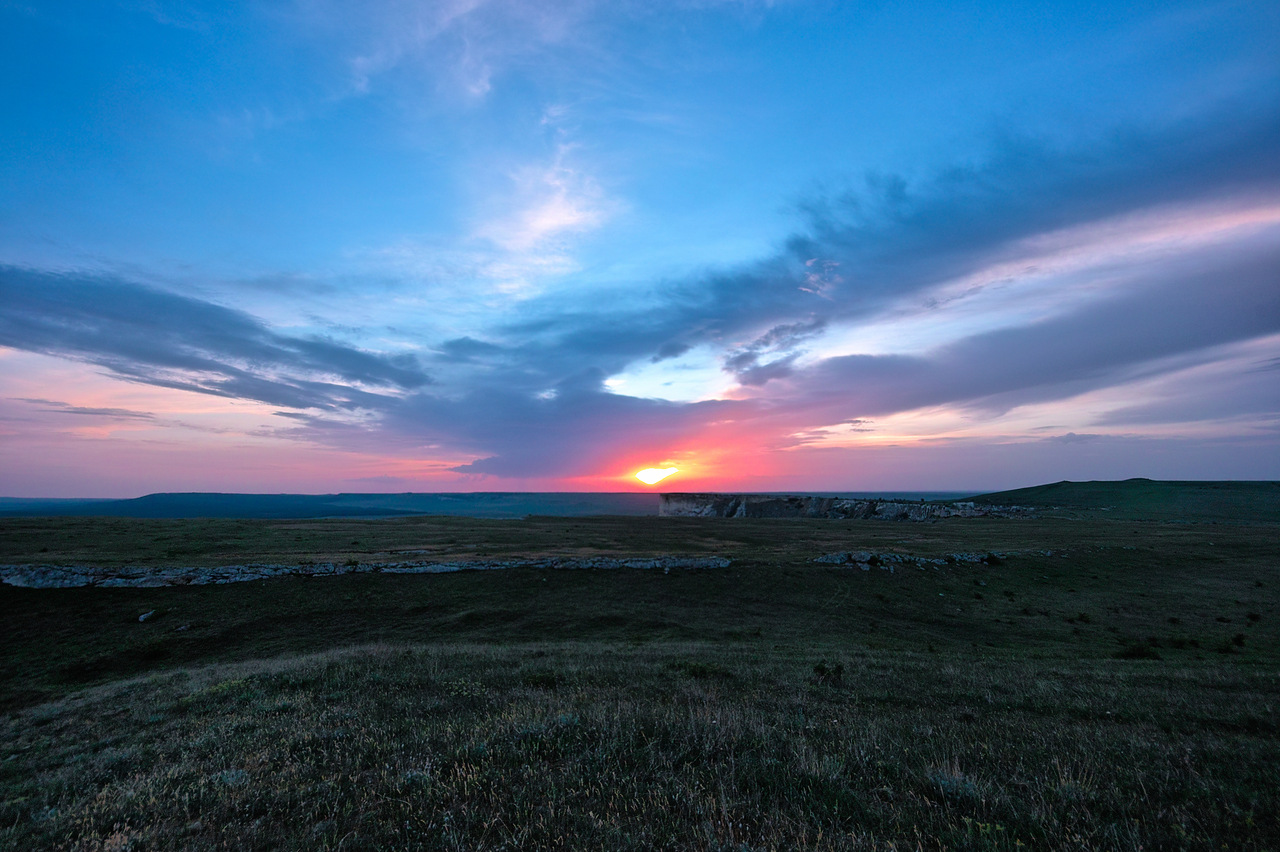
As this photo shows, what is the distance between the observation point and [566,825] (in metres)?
5.28

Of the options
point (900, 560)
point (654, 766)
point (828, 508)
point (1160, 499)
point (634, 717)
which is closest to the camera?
point (654, 766)

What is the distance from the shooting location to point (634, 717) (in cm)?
895

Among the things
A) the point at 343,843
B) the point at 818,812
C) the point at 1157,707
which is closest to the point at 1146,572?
the point at 1157,707

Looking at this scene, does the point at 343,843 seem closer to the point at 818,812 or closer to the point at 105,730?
the point at 818,812

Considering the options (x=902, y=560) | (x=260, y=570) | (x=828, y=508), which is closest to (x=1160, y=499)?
(x=828, y=508)

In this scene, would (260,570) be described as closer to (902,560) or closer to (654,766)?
(654,766)

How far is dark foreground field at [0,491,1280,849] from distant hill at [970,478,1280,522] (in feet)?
306

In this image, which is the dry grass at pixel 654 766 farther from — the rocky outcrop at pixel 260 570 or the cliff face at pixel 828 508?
the cliff face at pixel 828 508

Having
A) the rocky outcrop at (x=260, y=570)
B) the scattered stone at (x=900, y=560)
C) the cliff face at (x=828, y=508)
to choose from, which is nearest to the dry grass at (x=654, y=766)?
the rocky outcrop at (x=260, y=570)

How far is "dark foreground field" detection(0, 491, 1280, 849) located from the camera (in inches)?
215

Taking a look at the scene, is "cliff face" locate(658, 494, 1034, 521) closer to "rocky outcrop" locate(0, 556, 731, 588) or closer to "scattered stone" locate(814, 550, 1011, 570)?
"scattered stone" locate(814, 550, 1011, 570)

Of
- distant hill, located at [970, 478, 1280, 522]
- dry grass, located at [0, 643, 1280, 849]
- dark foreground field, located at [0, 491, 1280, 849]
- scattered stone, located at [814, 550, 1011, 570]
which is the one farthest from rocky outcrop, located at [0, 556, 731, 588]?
distant hill, located at [970, 478, 1280, 522]

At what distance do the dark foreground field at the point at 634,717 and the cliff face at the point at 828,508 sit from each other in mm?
92375

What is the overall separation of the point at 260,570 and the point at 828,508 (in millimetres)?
140335
